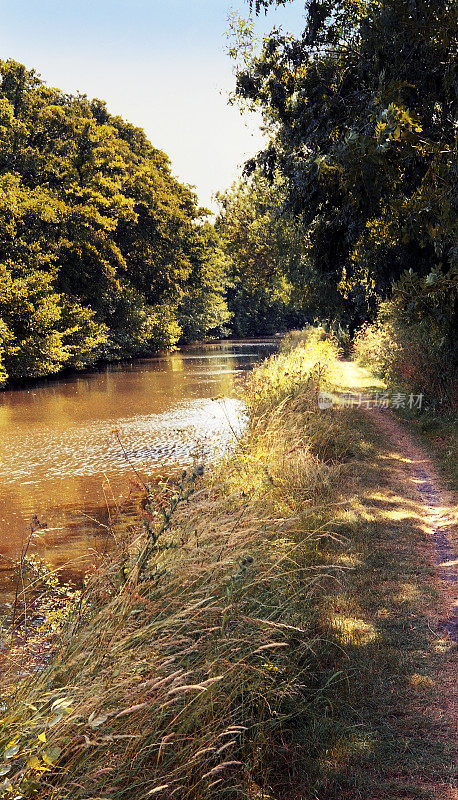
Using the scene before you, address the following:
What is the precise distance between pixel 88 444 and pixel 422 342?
8.15 m

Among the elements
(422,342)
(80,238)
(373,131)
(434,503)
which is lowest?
(434,503)

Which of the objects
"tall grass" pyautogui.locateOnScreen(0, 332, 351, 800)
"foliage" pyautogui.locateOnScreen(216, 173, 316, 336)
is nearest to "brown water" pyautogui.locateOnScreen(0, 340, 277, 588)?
"tall grass" pyautogui.locateOnScreen(0, 332, 351, 800)

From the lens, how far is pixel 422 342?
14383 millimetres

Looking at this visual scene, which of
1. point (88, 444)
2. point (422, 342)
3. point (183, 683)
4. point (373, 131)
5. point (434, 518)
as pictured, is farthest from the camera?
point (88, 444)

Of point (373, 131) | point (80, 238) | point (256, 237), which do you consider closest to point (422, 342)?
point (373, 131)

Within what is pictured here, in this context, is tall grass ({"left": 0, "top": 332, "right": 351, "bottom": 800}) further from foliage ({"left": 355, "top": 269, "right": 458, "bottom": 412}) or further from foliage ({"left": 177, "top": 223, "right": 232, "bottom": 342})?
foliage ({"left": 177, "top": 223, "right": 232, "bottom": 342})

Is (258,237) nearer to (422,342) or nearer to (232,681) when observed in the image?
(422,342)

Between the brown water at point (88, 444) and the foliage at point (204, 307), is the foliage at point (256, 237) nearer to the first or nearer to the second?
the brown water at point (88, 444)

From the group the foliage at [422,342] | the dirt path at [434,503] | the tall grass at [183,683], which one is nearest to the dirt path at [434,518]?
the dirt path at [434,503]

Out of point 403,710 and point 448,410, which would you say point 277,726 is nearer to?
point 403,710

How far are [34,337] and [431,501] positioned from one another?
23.0 meters

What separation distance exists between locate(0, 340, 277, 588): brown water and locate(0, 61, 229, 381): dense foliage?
10.4 ft

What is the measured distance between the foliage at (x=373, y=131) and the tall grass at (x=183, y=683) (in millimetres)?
5093

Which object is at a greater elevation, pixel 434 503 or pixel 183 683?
pixel 183 683
